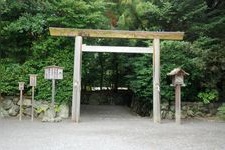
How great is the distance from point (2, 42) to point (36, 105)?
3102 mm

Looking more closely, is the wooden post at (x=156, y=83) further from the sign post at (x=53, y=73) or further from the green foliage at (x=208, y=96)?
the sign post at (x=53, y=73)

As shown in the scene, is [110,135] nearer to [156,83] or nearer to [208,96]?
[156,83]

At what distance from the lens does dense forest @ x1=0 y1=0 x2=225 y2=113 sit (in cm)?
1480

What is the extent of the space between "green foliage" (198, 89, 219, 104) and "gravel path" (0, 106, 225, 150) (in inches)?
52.6

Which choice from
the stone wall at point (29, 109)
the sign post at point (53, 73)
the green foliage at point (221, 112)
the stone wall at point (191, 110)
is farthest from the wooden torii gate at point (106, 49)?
the green foliage at point (221, 112)

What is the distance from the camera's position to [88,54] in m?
17.2

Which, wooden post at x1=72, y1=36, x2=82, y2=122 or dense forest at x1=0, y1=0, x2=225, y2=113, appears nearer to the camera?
wooden post at x1=72, y1=36, x2=82, y2=122

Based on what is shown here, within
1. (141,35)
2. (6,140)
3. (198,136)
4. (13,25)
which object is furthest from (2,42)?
(198,136)

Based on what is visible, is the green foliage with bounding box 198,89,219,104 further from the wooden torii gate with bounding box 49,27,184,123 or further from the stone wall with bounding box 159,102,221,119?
the wooden torii gate with bounding box 49,27,184,123

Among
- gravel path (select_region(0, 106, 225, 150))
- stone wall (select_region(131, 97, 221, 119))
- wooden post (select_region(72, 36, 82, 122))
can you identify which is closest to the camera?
gravel path (select_region(0, 106, 225, 150))

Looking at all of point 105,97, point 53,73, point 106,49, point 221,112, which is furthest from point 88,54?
point 221,112

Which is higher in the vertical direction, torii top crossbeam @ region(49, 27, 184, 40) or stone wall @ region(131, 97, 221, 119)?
torii top crossbeam @ region(49, 27, 184, 40)

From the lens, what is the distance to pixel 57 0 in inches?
611

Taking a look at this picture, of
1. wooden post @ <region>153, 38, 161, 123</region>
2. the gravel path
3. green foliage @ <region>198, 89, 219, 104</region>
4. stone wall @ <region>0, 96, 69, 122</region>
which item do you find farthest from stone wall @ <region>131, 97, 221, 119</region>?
stone wall @ <region>0, 96, 69, 122</region>
